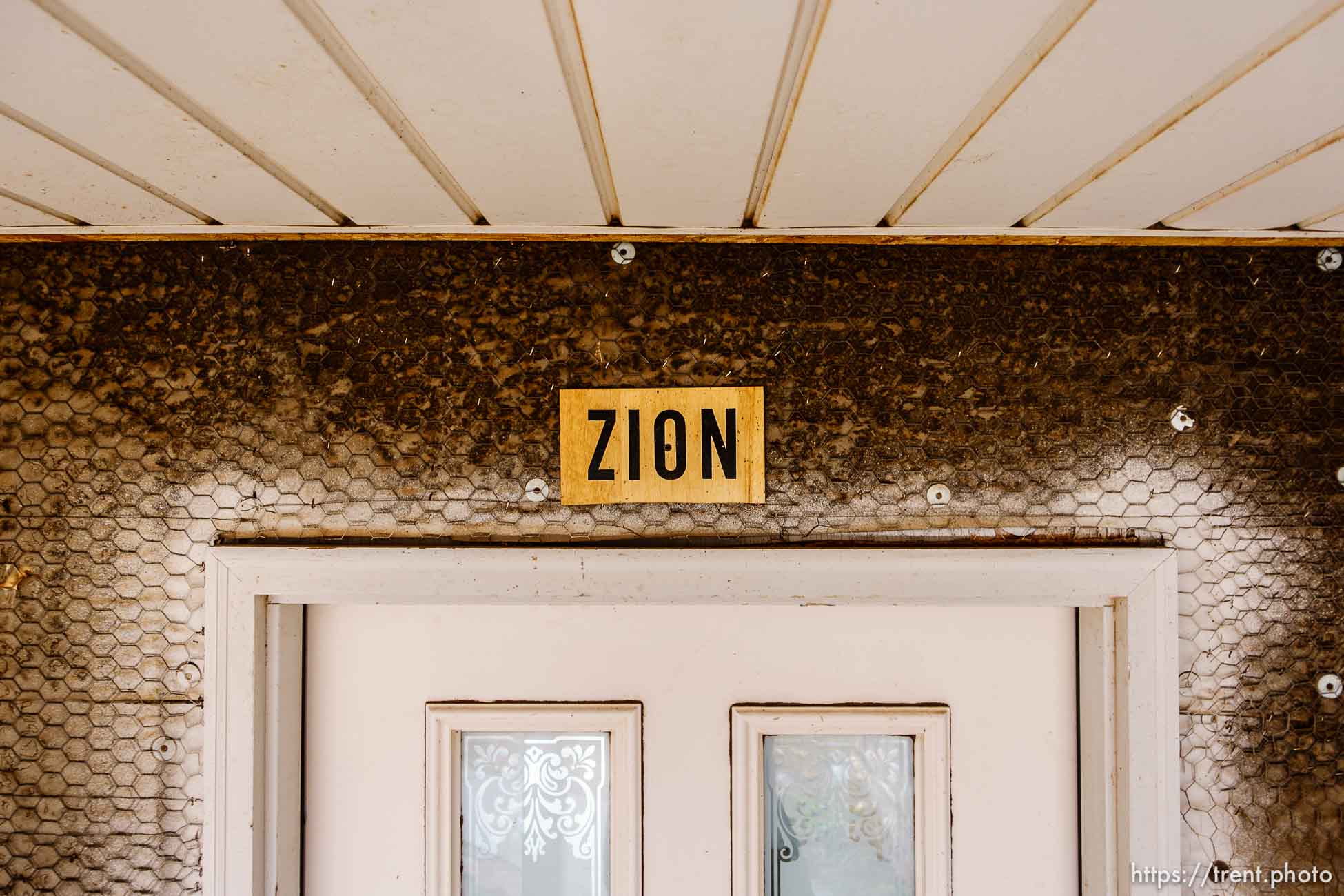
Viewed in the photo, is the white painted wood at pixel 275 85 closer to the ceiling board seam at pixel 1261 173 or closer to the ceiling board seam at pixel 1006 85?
the ceiling board seam at pixel 1006 85

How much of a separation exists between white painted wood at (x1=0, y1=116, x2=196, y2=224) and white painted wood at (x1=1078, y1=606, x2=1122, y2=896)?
1.57 metres

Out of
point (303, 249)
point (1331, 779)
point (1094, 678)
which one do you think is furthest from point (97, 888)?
point (1331, 779)

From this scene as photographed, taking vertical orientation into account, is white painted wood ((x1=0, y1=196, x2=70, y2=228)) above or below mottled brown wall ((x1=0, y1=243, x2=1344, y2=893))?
above

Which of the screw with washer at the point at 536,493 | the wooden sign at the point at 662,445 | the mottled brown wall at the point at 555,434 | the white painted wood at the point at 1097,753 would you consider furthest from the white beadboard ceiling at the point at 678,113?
the white painted wood at the point at 1097,753

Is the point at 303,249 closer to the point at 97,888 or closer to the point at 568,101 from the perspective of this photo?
the point at 568,101

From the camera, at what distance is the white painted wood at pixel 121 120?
2.15ft

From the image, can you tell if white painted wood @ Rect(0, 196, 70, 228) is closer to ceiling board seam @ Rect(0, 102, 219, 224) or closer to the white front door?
ceiling board seam @ Rect(0, 102, 219, 224)

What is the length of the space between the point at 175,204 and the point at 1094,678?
1592 millimetres

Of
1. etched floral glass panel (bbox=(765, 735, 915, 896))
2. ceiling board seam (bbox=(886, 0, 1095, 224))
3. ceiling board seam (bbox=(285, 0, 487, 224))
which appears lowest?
etched floral glass panel (bbox=(765, 735, 915, 896))

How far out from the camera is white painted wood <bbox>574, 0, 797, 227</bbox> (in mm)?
628

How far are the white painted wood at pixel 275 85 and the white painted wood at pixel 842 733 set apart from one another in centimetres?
99

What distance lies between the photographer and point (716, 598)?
1.14 meters

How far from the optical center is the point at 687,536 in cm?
115

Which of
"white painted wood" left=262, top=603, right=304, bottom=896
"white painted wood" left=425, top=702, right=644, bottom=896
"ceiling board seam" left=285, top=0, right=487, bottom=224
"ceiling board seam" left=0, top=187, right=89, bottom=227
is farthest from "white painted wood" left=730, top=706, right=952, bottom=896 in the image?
"ceiling board seam" left=0, top=187, right=89, bottom=227
